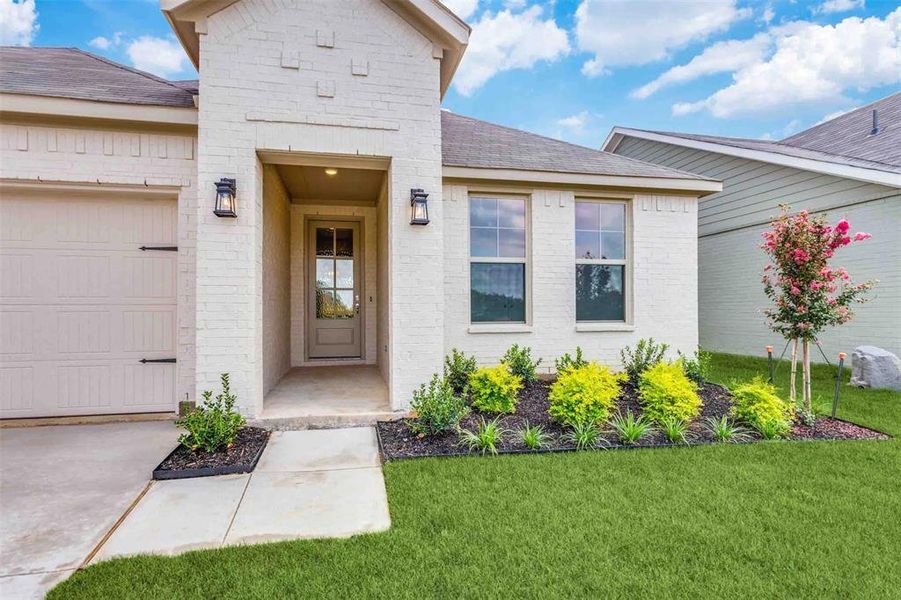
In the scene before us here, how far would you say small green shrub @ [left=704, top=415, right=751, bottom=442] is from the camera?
3693 mm

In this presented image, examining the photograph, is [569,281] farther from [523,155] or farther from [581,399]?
[581,399]

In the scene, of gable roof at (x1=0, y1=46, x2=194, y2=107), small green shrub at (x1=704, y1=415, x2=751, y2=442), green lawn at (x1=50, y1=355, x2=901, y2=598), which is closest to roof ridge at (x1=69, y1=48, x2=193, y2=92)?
gable roof at (x1=0, y1=46, x2=194, y2=107)

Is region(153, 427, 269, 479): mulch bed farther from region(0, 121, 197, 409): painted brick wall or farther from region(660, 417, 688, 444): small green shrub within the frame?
region(660, 417, 688, 444): small green shrub

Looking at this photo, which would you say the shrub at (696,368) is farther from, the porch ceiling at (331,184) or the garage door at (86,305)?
the garage door at (86,305)

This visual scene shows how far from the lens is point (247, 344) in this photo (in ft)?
12.8

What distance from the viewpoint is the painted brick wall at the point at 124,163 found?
3953mm

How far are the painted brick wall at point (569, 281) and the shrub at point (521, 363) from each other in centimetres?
18

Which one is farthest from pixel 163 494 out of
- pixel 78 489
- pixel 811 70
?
pixel 811 70

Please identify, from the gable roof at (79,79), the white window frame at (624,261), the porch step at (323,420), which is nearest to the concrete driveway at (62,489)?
the porch step at (323,420)

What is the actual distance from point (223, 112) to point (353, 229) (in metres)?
3.29

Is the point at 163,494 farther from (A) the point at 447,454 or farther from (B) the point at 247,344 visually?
(A) the point at 447,454

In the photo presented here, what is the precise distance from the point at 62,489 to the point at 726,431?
5.28 metres

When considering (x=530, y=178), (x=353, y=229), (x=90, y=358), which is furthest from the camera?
(x=353, y=229)

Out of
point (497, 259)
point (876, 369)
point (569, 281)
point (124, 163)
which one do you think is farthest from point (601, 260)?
point (124, 163)
